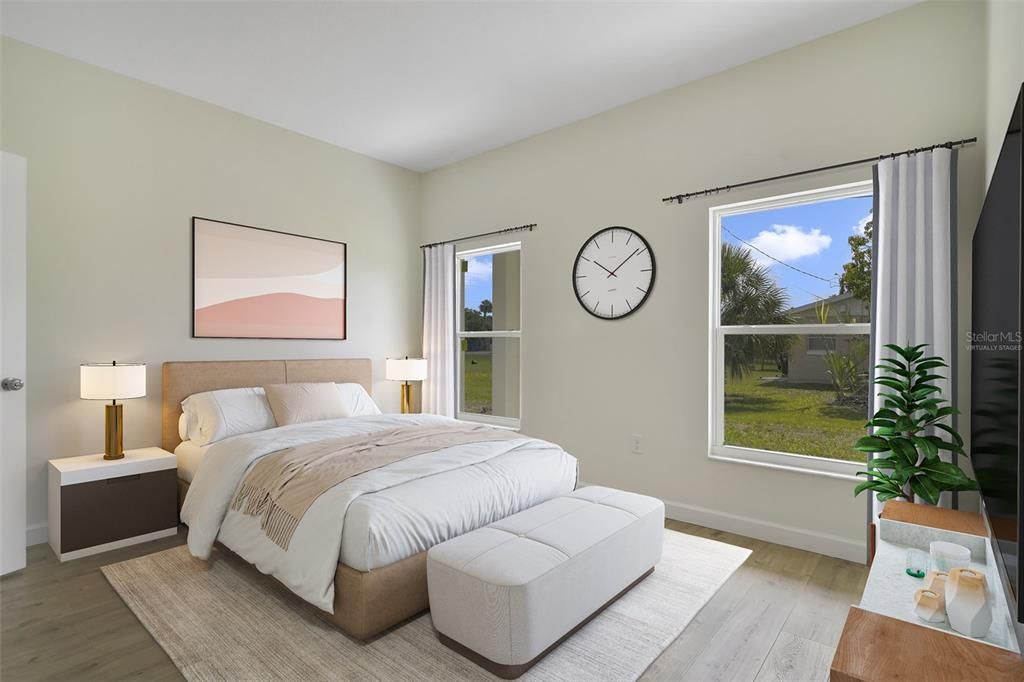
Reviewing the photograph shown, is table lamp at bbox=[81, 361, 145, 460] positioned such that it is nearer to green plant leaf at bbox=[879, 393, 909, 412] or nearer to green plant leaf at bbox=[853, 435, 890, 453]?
green plant leaf at bbox=[853, 435, 890, 453]

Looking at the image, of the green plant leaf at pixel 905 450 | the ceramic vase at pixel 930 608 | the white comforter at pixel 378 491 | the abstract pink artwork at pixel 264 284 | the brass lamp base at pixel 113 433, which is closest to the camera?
the ceramic vase at pixel 930 608

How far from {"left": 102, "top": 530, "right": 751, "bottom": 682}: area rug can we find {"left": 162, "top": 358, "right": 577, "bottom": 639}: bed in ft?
0.39

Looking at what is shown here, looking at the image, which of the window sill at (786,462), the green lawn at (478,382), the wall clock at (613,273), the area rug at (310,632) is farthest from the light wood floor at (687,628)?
the green lawn at (478,382)

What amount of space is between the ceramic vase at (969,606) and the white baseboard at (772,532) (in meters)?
1.77

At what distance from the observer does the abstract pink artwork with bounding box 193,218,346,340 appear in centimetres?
391

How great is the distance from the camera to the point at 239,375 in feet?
13.0

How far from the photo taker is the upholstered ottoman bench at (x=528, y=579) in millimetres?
1890

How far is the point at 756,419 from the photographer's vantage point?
3.47 m

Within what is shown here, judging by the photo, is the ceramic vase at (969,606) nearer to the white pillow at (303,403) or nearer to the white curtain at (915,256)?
the white curtain at (915,256)

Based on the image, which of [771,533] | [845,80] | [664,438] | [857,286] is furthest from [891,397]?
[845,80]

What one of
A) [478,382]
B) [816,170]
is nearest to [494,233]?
[478,382]

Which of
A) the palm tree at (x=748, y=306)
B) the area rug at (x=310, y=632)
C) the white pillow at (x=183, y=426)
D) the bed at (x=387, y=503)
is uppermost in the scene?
the palm tree at (x=748, y=306)

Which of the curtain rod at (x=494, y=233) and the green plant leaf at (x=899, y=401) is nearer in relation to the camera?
the green plant leaf at (x=899, y=401)

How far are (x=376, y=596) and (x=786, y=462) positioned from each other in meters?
2.54
